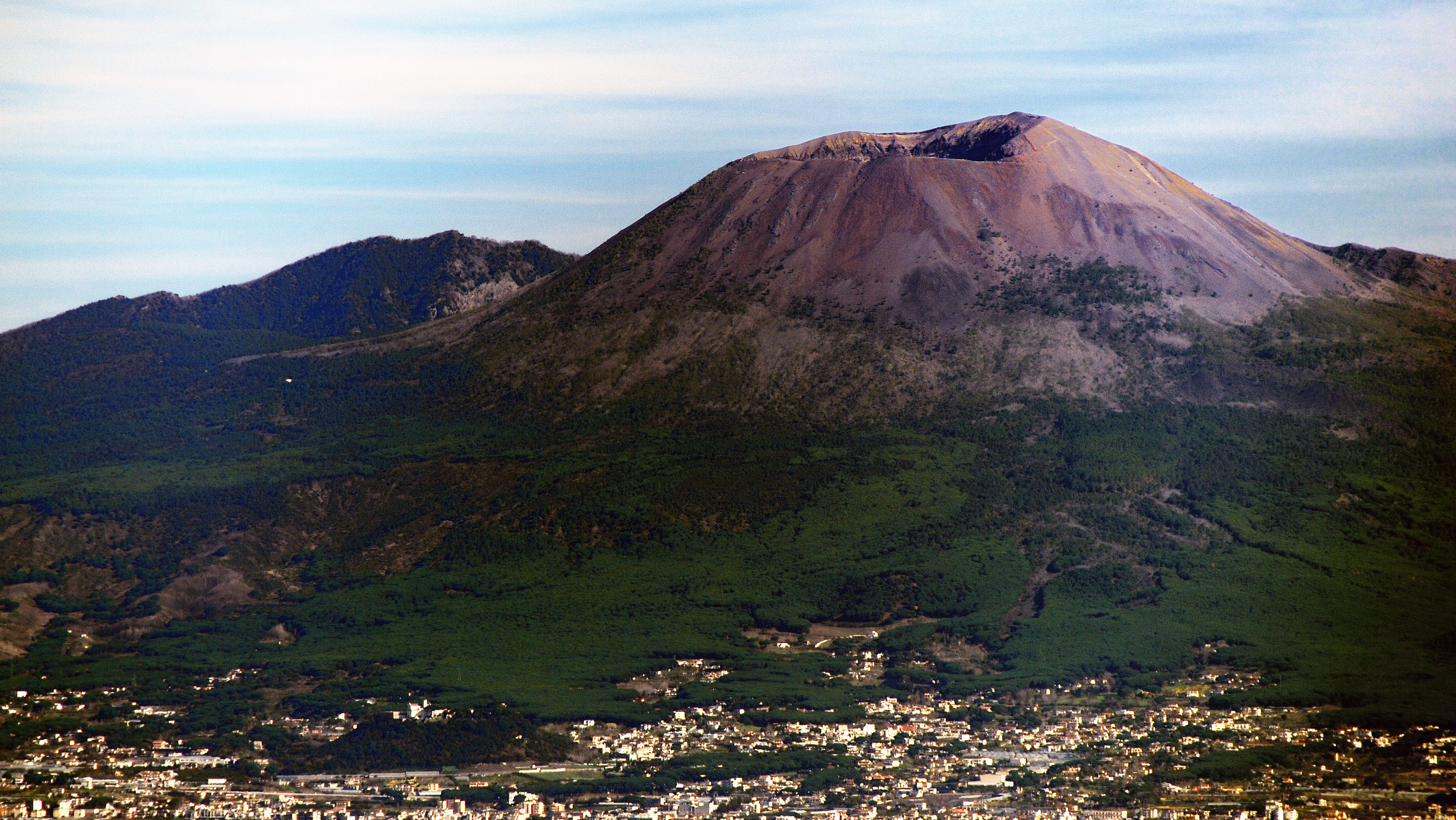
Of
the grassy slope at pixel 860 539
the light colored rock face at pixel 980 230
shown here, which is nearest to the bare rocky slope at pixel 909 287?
the light colored rock face at pixel 980 230

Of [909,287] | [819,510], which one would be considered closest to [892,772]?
[819,510]

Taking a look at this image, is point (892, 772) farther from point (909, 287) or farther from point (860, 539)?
point (909, 287)

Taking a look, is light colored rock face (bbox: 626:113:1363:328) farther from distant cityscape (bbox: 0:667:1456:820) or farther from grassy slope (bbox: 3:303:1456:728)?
distant cityscape (bbox: 0:667:1456:820)

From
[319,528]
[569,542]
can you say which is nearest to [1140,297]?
[569,542]

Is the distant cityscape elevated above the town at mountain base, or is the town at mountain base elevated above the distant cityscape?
the town at mountain base

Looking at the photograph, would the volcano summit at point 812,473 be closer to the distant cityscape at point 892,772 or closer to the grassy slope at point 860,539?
the grassy slope at point 860,539

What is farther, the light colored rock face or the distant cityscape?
the light colored rock face

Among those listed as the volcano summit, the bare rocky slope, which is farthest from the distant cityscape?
the bare rocky slope

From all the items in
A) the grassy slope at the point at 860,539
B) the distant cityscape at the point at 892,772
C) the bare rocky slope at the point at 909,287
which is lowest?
the distant cityscape at the point at 892,772

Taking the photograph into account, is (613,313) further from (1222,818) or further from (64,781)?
(1222,818)
